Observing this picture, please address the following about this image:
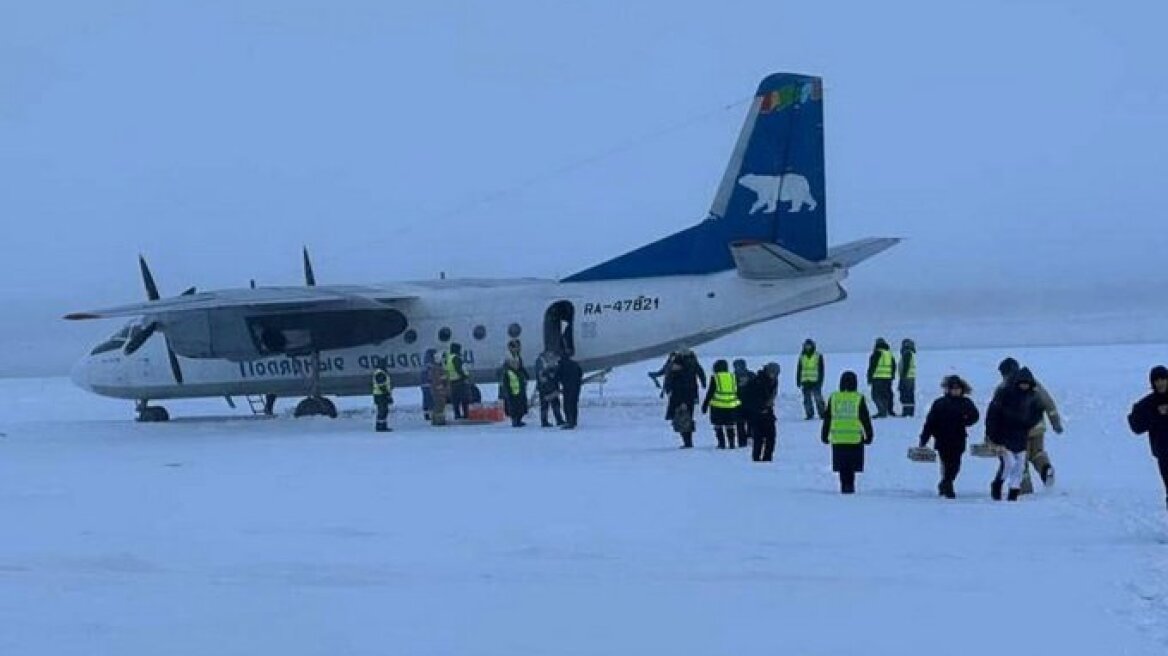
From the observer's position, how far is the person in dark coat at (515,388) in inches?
970

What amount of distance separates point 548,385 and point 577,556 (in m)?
14.0

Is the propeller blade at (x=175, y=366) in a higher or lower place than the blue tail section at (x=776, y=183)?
lower

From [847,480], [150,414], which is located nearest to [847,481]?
[847,480]

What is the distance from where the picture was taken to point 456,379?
25.9 meters

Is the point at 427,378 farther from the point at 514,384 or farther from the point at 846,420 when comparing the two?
the point at 846,420

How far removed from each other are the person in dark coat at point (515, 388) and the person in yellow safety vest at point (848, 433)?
36.0 ft

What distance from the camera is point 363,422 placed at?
27688mm

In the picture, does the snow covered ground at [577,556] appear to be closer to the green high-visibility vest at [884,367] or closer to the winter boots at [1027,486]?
the winter boots at [1027,486]

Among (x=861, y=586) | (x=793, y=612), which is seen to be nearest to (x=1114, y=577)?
(x=861, y=586)

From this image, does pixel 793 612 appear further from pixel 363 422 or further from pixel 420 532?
pixel 363 422

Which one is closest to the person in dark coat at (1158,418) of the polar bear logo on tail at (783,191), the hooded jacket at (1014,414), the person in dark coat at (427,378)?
the hooded jacket at (1014,414)

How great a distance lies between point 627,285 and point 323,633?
63.6 feet

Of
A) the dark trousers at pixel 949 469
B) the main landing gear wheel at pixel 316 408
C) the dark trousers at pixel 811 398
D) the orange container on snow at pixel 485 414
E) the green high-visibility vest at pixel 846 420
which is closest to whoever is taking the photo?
the dark trousers at pixel 949 469

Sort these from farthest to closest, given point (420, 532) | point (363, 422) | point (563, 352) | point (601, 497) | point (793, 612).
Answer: point (363, 422) < point (563, 352) < point (601, 497) < point (420, 532) < point (793, 612)
